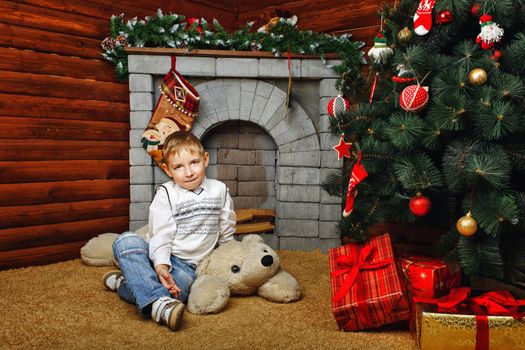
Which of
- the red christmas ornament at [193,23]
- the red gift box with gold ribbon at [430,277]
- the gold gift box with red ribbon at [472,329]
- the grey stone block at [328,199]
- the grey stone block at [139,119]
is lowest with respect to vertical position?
the gold gift box with red ribbon at [472,329]

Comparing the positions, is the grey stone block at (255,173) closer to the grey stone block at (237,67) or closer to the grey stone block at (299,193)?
the grey stone block at (299,193)

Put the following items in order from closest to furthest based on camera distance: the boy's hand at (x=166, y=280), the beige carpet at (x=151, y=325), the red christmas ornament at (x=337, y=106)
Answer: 1. the beige carpet at (x=151, y=325)
2. the boy's hand at (x=166, y=280)
3. the red christmas ornament at (x=337, y=106)

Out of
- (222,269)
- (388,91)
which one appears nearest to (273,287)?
(222,269)

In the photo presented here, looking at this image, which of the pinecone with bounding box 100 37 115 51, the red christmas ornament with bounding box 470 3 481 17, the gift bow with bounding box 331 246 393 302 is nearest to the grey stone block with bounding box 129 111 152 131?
the pinecone with bounding box 100 37 115 51

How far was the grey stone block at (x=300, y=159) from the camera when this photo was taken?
3.20 meters

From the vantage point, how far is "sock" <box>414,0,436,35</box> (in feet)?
6.36

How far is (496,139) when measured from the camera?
1.72 metres

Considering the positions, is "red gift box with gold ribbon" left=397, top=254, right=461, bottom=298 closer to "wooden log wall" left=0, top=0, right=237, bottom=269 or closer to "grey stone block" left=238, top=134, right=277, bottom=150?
"grey stone block" left=238, top=134, right=277, bottom=150

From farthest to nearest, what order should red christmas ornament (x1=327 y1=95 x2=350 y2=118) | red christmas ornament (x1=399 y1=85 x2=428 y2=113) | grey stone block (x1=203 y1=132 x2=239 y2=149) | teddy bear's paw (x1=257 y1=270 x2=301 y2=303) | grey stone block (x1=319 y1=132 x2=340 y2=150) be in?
grey stone block (x1=203 y1=132 x2=239 y2=149), grey stone block (x1=319 y1=132 x2=340 y2=150), red christmas ornament (x1=327 y1=95 x2=350 y2=118), teddy bear's paw (x1=257 y1=270 x2=301 y2=303), red christmas ornament (x1=399 y1=85 x2=428 y2=113)

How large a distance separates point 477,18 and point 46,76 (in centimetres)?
262

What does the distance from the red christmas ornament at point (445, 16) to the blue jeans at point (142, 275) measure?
1.69 m

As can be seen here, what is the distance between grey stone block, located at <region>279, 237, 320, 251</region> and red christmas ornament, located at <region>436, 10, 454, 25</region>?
5.98ft

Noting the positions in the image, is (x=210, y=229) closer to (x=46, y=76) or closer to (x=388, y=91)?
(x=388, y=91)

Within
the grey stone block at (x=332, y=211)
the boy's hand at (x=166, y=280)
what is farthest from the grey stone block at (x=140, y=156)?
→ the grey stone block at (x=332, y=211)
